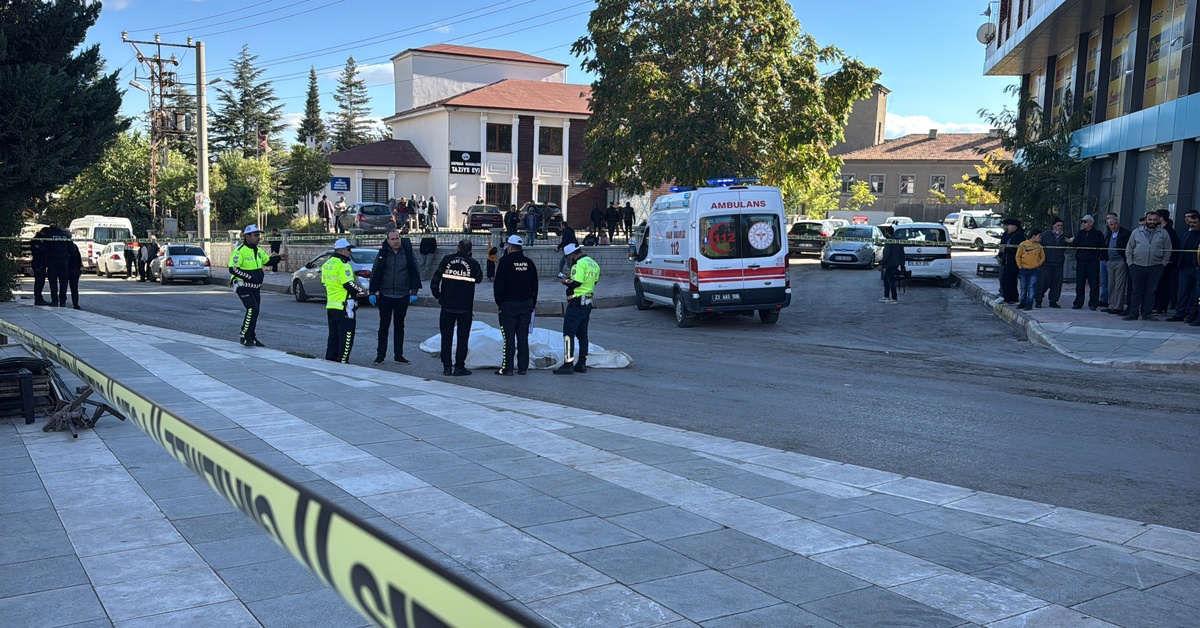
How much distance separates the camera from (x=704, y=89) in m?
30.3

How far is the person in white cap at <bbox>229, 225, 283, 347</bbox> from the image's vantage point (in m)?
13.4

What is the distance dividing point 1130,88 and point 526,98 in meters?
39.2

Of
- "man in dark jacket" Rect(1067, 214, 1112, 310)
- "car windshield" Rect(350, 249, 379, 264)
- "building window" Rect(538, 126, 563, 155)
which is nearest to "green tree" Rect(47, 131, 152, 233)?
"building window" Rect(538, 126, 563, 155)

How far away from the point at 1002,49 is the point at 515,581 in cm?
3079

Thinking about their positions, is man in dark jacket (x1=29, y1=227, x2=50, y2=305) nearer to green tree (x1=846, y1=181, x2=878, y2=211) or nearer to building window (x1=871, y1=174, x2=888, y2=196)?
green tree (x1=846, y1=181, x2=878, y2=211)

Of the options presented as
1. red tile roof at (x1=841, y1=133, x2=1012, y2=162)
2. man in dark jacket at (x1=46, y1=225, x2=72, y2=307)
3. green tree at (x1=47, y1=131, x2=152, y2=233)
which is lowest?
man in dark jacket at (x1=46, y1=225, x2=72, y2=307)

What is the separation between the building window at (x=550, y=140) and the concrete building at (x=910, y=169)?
27873 millimetres

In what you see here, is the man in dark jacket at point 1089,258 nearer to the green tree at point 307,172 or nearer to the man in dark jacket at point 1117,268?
the man in dark jacket at point 1117,268

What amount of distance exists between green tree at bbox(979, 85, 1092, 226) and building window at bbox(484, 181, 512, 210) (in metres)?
36.0

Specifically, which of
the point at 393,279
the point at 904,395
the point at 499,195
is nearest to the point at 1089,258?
the point at 904,395

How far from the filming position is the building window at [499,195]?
55688 mm

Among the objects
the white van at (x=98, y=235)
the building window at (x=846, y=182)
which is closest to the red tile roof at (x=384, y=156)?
the white van at (x=98, y=235)

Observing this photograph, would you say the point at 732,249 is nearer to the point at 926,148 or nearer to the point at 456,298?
the point at 456,298

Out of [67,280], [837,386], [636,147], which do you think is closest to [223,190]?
[636,147]
